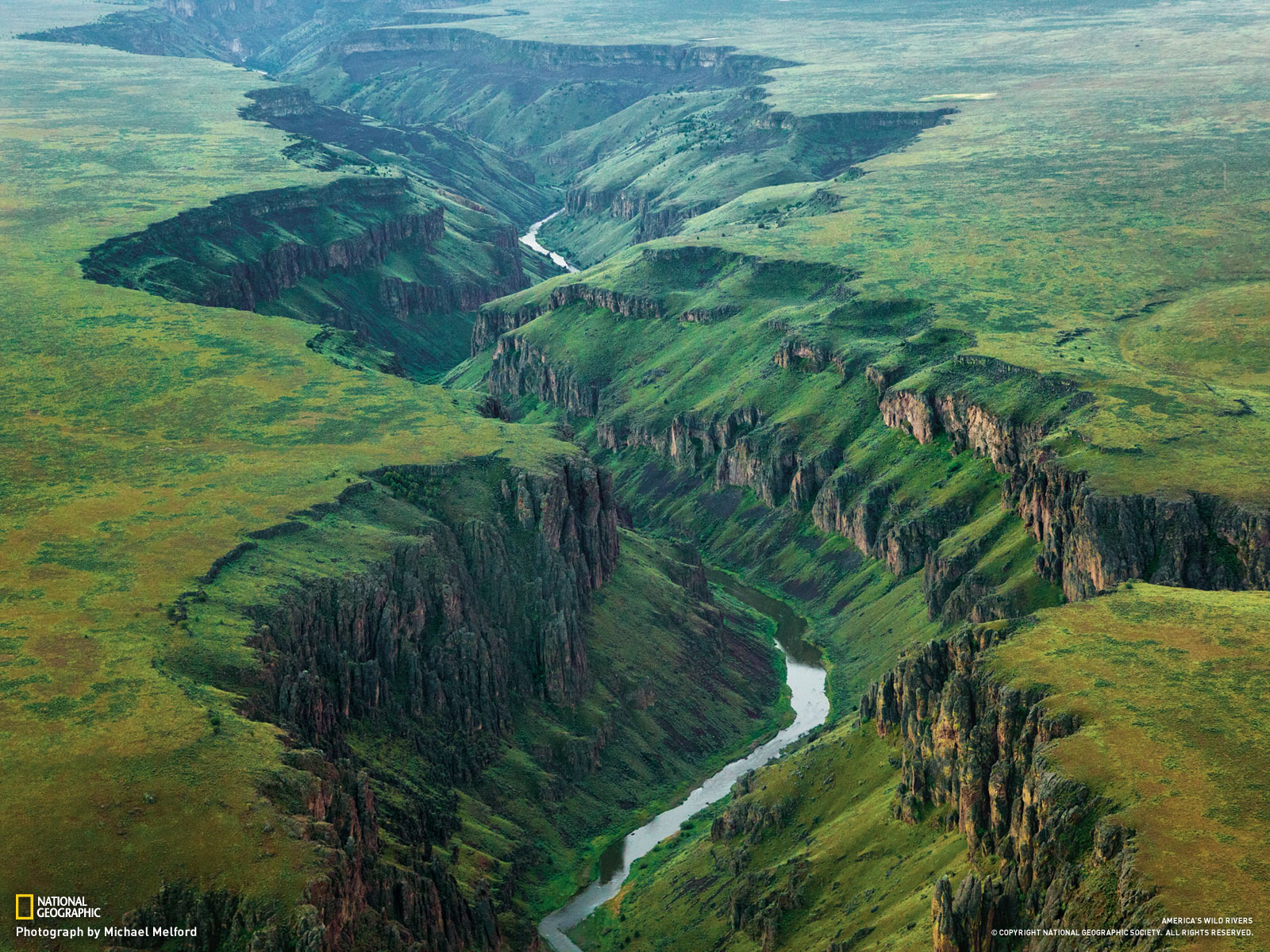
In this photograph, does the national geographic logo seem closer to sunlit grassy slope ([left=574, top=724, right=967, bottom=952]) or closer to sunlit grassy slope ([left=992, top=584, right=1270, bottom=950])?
sunlit grassy slope ([left=574, top=724, right=967, bottom=952])

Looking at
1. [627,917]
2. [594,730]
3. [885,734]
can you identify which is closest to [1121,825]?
[885,734]

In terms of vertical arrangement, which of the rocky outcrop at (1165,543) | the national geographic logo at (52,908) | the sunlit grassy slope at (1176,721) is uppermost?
the sunlit grassy slope at (1176,721)

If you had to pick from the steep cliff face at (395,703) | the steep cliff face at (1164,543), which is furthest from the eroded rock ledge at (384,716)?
the steep cliff face at (1164,543)

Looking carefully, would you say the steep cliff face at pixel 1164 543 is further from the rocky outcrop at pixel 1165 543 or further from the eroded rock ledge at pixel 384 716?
the eroded rock ledge at pixel 384 716

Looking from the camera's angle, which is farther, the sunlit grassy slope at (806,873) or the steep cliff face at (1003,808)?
the sunlit grassy slope at (806,873)

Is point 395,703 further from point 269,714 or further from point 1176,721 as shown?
point 1176,721

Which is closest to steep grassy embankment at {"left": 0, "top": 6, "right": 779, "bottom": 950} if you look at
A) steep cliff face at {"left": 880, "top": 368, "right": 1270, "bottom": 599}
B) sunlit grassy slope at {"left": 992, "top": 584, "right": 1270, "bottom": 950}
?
steep cliff face at {"left": 880, "top": 368, "right": 1270, "bottom": 599}
